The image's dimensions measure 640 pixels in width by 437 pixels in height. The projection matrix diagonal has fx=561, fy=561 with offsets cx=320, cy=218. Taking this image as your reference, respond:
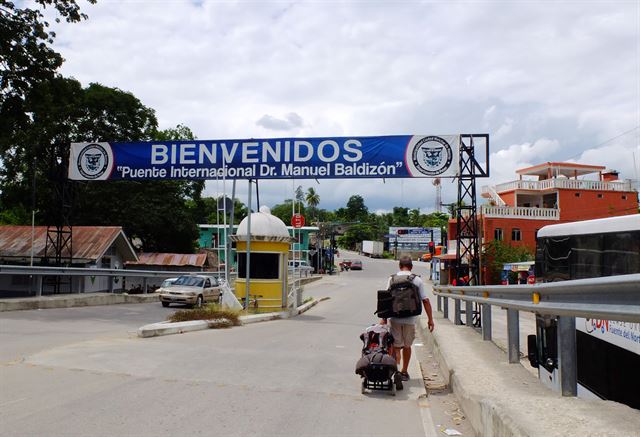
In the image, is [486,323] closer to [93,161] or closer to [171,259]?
[93,161]

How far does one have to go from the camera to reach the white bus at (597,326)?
445 centimetres

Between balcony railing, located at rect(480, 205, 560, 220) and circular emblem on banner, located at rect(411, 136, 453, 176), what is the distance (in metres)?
26.8

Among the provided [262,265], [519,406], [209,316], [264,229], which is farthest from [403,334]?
[262,265]

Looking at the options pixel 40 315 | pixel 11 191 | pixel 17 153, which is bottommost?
pixel 40 315

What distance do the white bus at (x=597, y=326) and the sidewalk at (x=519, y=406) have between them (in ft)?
1.14

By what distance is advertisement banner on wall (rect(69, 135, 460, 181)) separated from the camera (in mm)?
20406

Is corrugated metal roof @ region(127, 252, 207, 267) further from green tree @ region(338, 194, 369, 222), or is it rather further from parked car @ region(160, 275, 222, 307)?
green tree @ region(338, 194, 369, 222)

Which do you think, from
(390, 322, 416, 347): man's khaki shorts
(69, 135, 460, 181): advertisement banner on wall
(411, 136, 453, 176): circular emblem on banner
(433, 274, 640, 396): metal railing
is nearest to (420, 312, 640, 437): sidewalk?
(433, 274, 640, 396): metal railing

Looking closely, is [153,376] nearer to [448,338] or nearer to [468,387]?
[468,387]

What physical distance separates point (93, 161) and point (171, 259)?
26860 mm

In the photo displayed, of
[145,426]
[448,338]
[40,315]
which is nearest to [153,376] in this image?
[145,426]

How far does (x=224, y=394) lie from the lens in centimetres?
668

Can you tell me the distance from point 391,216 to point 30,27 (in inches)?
5781

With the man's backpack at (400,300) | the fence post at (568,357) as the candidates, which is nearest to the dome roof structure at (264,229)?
the man's backpack at (400,300)
